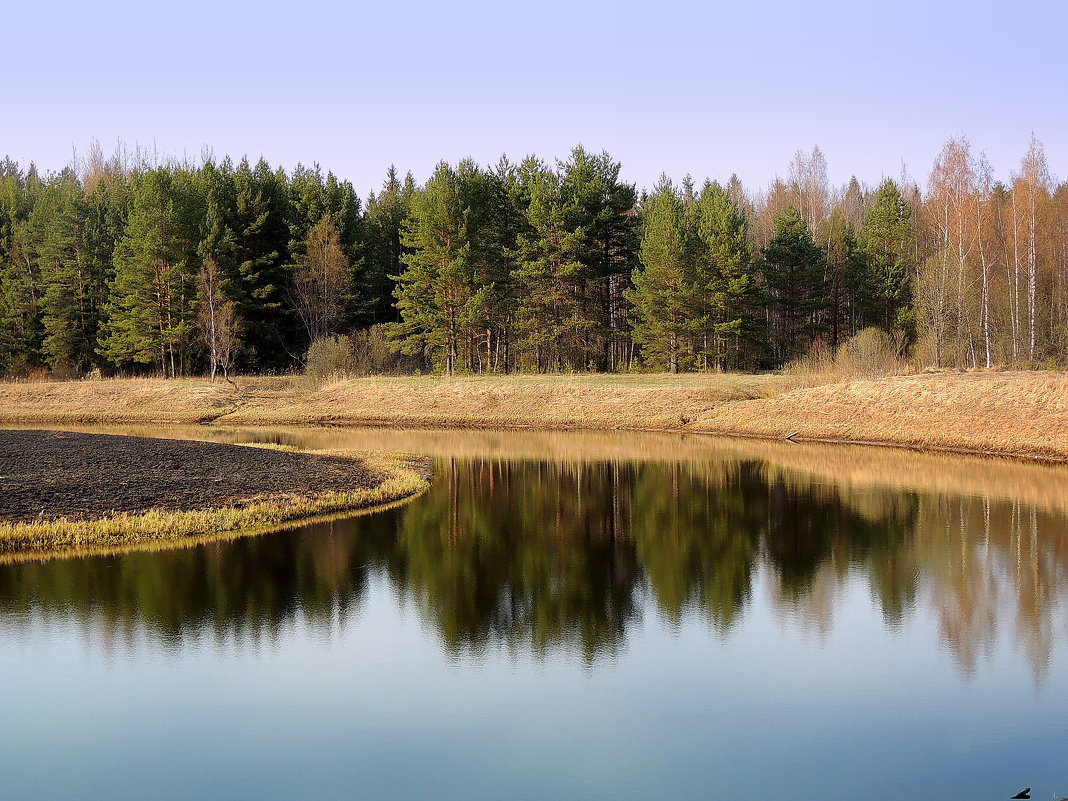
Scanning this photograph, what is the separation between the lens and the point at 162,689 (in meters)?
10.3

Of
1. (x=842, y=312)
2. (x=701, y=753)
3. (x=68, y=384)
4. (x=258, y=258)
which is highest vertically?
(x=258, y=258)

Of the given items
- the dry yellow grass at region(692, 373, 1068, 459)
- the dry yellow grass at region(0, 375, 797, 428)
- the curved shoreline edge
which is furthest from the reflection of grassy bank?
the dry yellow grass at region(0, 375, 797, 428)

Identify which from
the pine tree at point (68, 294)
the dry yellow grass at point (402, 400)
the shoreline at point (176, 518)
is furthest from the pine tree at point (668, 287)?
the pine tree at point (68, 294)

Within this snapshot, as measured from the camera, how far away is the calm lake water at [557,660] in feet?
27.5

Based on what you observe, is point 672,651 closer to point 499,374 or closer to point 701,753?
point 701,753

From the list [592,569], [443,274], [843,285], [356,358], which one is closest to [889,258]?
[843,285]

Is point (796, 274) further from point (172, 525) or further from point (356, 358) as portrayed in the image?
point (172, 525)

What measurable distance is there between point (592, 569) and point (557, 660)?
184 inches

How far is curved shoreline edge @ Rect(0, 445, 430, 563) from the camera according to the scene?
16.5 m

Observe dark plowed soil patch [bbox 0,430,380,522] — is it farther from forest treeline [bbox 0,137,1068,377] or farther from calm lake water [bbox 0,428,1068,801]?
forest treeline [bbox 0,137,1068,377]

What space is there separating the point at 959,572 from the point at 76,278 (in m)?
61.1

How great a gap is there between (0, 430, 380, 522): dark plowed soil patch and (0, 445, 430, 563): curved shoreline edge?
710 millimetres

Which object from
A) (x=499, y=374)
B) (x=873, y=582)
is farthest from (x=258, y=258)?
(x=873, y=582)

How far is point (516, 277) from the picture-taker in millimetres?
53469
